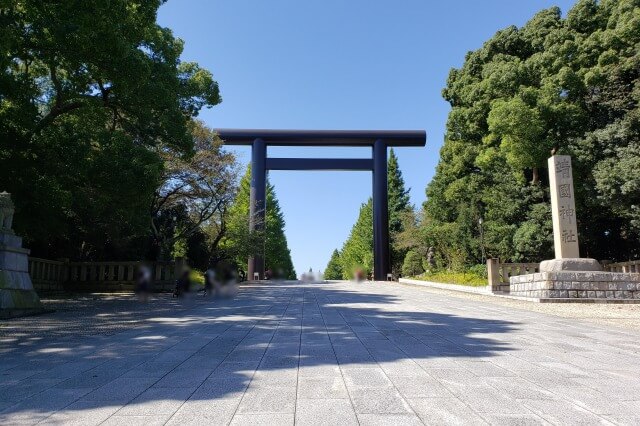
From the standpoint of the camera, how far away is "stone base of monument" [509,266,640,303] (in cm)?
1209

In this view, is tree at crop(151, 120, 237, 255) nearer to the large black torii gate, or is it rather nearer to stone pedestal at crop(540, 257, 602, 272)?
the large black torii gate

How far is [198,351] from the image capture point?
5023 mm

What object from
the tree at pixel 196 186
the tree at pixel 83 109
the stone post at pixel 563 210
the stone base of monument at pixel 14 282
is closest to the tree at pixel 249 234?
the tree at pixel 196 186

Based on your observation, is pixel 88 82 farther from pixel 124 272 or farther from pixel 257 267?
pixel 257 267

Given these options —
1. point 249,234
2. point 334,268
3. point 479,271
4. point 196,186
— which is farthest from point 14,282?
point 334,268

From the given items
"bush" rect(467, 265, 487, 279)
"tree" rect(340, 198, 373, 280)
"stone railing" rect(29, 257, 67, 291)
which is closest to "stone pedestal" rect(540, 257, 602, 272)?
"bush" rect(467, 265, 487, 279)

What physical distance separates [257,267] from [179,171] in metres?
13.3

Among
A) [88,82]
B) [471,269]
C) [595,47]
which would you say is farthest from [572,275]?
[88,82]

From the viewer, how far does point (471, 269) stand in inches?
854

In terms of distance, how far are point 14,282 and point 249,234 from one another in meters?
15.0

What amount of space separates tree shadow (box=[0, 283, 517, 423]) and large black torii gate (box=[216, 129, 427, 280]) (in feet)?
72.2

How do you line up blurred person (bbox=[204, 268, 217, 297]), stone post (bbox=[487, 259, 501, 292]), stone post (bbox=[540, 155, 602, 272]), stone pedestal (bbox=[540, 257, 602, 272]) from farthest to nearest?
1. stone post (bbox=[487, 259, 501, 292])
2. blurred person (bbox=[204, 268, 217, 297])
3. stone post (bbox=[540, 155, 602, 272])
4. stone pedestal (bbox=[540, 257, 602, 272])

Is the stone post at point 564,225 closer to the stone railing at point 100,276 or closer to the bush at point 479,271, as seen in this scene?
the bush at point 479,271

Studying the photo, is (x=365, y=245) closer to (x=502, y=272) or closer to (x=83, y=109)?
(x=502, y=272)
